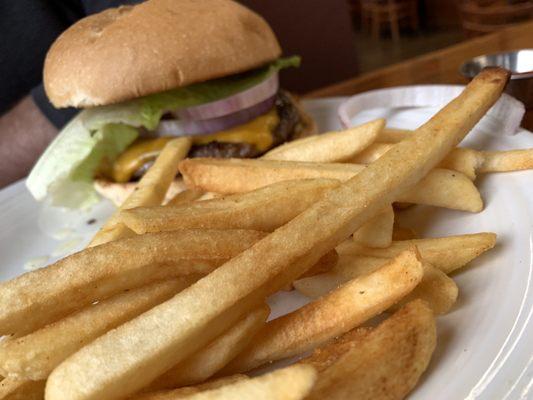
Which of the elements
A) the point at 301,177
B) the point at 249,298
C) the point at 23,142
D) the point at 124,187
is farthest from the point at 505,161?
the point at 23,142

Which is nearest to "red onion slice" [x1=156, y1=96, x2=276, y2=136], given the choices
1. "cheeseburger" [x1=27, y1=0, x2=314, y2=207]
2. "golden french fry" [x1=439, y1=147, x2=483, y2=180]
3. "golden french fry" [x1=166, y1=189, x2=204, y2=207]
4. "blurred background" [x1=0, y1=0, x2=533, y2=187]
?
"cheeseburger" [x1=27, y1=0, x2=314, y2=207]

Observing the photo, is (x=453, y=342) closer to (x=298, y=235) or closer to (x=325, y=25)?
(x=298, y=235)

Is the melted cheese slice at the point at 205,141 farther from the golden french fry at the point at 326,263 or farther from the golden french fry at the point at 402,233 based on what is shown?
the golden french fry at the point at 326,263

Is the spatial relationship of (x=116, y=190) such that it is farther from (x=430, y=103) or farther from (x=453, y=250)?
(x=453, y=250)

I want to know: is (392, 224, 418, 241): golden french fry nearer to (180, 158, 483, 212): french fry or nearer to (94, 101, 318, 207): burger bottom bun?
(180, 158, 483, 212): french fry

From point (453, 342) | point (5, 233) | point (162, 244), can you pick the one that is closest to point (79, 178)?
point (5, 233)
